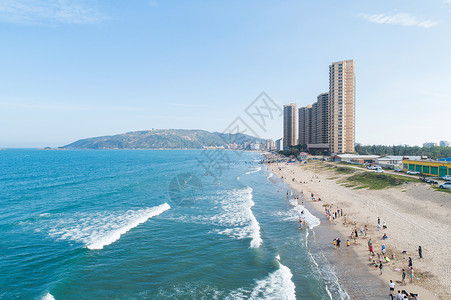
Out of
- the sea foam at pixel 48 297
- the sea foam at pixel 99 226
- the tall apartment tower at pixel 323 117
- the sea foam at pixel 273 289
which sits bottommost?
the sea foam at pixel 48 297

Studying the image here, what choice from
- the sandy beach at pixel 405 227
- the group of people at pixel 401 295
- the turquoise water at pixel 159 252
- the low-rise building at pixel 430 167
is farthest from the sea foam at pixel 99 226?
the low-rise building at pixel 430 167

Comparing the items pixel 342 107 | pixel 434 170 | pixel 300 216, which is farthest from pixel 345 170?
pixel 342 107

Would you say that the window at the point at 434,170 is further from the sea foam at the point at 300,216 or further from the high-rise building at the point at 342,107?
the high-rise building at the point at 342,107

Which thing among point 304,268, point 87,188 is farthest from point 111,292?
point 87,188

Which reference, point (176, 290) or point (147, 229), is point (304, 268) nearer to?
point (176, 290)

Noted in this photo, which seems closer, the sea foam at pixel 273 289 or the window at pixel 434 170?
the sea foam at pixel 273 289

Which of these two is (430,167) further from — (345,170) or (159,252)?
(159,252)

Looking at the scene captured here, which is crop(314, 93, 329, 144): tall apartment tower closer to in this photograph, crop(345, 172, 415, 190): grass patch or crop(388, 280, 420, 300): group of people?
crop(345, 172, 415, 190): grass patch

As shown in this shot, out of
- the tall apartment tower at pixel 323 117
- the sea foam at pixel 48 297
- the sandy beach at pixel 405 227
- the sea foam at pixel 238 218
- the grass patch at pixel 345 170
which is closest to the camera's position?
the sea foam at pixel 48 297
